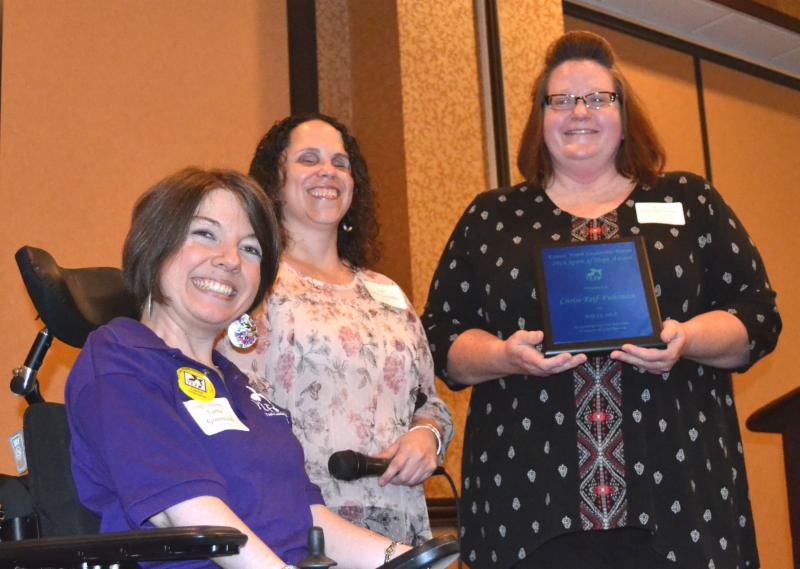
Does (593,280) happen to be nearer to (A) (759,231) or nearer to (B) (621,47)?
(B) (621,47)

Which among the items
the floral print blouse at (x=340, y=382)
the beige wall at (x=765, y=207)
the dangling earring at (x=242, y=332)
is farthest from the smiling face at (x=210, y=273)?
the beige wall at (x=765, y=207)

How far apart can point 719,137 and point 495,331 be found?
14.4 ft

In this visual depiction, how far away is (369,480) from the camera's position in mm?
2320

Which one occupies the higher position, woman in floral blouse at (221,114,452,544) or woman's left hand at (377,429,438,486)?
woman in floral blouse at (221,114,452,544)

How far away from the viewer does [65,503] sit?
1661 millimetres

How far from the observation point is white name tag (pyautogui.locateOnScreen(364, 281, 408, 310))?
2.58 metres

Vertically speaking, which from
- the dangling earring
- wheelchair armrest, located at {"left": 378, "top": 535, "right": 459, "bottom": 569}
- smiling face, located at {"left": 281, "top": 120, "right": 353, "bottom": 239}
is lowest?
wheelchair armrest, located at {"left": 378, "top": 535, "right": 459, "bottom": 569}

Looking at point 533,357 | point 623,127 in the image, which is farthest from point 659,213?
point 533,357

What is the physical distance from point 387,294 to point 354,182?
36cm

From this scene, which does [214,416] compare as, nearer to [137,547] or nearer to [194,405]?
[194,405]

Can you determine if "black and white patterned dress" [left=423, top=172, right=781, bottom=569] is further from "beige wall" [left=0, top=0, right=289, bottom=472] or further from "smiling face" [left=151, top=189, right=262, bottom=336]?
"beige wall" [left=0, top=0, right=289, bottom=472]

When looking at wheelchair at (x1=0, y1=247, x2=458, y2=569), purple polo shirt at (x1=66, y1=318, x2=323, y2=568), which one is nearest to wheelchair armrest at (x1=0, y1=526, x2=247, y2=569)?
wheelchair at (x1=0, y1=247, x2=458, y2=569)

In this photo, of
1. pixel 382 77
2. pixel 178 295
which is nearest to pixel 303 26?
pixel 382 77

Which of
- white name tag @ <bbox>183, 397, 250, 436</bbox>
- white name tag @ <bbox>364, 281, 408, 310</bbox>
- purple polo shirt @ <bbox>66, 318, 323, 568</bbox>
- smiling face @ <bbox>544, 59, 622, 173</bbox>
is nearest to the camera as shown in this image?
purple polo shirt @ <bbox>66, 318, 323, 568</bbox>
